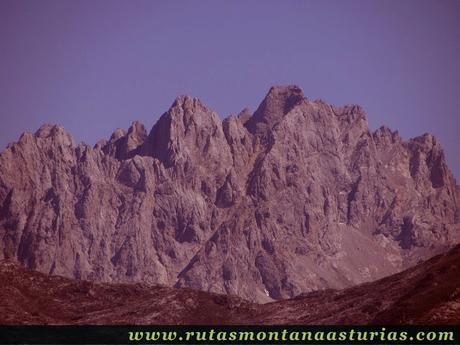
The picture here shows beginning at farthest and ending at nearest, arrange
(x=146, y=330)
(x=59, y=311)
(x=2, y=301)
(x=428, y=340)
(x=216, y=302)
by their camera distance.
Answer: (x=216, y=302)
(x=59, y=311)
(x=2, y=301)
(x=146, y=330)
(x=428, y=340)

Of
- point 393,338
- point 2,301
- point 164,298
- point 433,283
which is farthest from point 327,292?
point 393,338

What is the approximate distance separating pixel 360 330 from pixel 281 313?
1765 inches

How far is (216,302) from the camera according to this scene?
174m

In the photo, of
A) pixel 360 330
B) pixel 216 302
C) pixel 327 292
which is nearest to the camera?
pixel 360 330

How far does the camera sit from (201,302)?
17112 centimetres

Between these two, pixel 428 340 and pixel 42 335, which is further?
pixel 42 335

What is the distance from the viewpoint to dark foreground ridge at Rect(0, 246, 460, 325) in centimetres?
14225

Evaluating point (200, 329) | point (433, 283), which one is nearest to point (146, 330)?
point (200, 329)

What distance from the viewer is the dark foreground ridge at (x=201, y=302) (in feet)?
467

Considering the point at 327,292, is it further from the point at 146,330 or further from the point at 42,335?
the point at 42,335

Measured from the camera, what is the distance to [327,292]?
190875 mm

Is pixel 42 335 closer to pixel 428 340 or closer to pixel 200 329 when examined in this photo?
pixel 200 329

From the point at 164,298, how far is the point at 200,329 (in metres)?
32.3

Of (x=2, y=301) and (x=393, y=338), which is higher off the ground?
(x=2, y=301)
